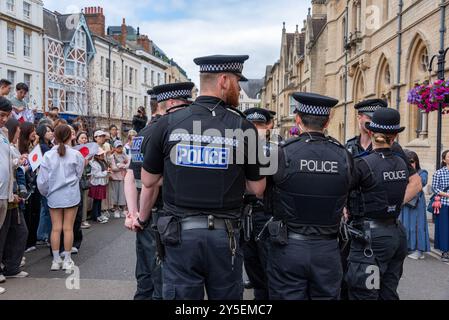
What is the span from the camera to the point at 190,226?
3174 millimetres

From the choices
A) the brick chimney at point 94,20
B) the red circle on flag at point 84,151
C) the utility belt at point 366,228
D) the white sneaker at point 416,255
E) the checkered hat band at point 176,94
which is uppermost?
the brick chimney at point 94,20

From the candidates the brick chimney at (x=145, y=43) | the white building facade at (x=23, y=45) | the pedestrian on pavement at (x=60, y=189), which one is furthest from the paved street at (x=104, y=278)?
the brick chimney at (x=145, y=43)

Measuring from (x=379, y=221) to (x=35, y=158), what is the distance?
539 cm

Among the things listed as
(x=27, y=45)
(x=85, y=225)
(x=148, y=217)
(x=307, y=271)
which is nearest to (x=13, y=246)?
(x=148, y=217)

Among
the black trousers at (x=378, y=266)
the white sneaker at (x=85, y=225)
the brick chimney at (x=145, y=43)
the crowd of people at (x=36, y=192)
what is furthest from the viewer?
the brick chimney at (x=145, y=43)

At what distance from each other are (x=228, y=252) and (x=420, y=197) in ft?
19.8

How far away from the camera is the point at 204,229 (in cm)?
316

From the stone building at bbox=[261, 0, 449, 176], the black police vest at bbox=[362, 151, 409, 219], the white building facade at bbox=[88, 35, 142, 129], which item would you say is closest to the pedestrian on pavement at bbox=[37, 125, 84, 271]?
the black police vest at bbox=[362, 151, 409, 219]

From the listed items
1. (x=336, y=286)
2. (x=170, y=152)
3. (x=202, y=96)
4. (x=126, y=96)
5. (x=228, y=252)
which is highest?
(x=126, y=96)

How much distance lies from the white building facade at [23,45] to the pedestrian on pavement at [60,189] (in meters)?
27.3

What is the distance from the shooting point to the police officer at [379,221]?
4.12 meters

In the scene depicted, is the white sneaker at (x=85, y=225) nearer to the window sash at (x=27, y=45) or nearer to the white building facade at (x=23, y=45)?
the white building facade at (x=23, y=45)

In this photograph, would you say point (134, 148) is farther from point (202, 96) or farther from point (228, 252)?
point (228, 252)
